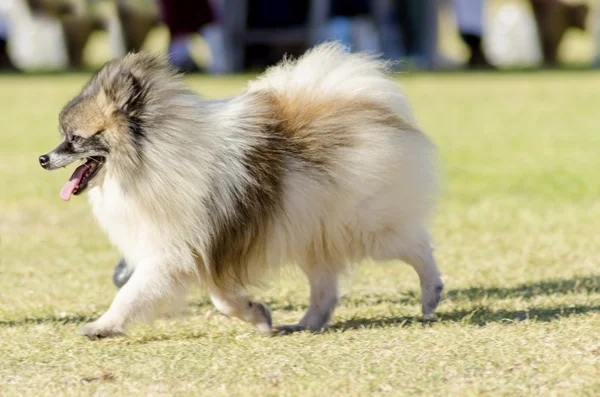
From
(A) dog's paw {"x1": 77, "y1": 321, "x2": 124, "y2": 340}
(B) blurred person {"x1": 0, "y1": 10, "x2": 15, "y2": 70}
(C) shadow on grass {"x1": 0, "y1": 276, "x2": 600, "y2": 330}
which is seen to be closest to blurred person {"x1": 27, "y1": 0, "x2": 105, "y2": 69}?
(B) blurred person {"x1": 0, "y1": 10, "x2": 15, "y2": 70}

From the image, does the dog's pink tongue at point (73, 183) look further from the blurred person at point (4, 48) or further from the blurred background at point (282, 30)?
the blurred person at point (4, 48)

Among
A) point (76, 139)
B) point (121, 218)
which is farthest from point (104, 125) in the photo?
point (121, 218)

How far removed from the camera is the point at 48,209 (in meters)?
8.21

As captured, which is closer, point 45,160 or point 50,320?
point 45,160

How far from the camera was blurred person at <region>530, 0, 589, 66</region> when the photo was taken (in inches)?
890

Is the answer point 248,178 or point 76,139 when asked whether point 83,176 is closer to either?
point 76,139

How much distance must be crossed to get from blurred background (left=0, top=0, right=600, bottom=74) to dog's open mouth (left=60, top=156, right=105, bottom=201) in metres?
14.1

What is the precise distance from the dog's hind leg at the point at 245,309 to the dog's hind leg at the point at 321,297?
0.52ft

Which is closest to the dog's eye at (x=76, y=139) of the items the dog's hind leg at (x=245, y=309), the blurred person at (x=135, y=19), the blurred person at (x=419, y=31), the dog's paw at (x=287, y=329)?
the dog's hind leg at (x=245, y=309)

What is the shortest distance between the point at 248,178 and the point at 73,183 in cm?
71

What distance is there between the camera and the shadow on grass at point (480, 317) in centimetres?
469

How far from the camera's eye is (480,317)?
4793 mm

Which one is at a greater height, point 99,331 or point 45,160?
point 45,160

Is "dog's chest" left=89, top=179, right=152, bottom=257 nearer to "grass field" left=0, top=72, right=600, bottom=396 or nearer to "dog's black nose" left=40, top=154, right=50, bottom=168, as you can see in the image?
"dog's black nose" left=40, top=154, right=50, bottom=168
